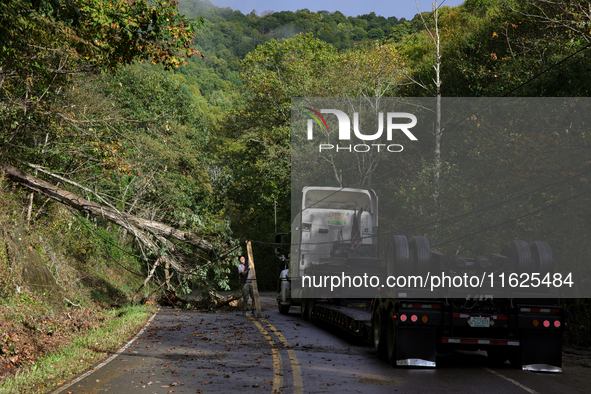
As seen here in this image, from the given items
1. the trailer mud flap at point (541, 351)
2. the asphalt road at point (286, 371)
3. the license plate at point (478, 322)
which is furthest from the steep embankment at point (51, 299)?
the trailer mud flap at point (541, 351)

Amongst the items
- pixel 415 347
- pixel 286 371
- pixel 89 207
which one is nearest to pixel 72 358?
pixel 286 371

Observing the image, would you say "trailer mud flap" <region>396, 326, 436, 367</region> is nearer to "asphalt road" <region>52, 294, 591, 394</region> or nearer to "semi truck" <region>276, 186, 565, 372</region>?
"semi truck" <region>276, 186, 565, 372</region>

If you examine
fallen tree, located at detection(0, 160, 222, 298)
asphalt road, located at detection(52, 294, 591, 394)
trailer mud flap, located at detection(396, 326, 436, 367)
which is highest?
fallen tree, located at detection(0, 160, 222, 298)

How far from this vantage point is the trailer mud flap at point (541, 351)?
933cm

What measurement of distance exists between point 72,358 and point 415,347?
5967 millimetres

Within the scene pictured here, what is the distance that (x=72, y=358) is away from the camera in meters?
9.56

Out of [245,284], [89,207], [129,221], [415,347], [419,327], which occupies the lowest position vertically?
[415,347]

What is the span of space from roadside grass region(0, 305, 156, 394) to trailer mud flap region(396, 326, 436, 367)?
17.1ft

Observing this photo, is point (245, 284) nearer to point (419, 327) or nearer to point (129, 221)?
point (129, 221)

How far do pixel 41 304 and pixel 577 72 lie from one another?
666 inches

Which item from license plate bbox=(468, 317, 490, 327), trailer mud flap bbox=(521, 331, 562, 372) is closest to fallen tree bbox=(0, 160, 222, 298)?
license plate bbox=(468, 317, 490, 327)

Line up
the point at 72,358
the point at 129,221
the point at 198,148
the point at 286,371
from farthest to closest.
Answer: the point at 198,148 → the point at 129,221 → the point at 72,358 → the point at 286,371

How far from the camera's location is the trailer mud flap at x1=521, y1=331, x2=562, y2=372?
30.6 feet

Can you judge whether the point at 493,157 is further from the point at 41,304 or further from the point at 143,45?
the point at 41,304
